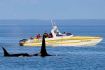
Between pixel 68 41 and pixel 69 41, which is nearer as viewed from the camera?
pixel 69 41

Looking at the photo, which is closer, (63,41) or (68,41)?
(68,41)

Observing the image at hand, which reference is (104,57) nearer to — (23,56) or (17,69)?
(23,56)

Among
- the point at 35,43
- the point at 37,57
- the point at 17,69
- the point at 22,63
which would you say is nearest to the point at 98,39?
the point at 35,43

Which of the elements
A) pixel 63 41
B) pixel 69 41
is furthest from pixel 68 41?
pixel 63 41

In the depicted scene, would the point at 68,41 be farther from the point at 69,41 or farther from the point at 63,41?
the point at 63,41

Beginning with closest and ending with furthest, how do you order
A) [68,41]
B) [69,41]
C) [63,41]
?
1. [69,41]
2. [68,41]
3. [63,41]

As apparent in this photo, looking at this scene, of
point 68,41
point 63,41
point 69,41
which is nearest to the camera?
point 69,41

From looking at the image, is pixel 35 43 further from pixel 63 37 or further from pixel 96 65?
pixel 96 65

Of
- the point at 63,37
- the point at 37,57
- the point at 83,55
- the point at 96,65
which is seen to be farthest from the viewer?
the point at 63,37

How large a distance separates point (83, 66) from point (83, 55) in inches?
764

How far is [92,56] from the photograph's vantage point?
9569cm

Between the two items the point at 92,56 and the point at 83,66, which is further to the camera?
the point at 92,56

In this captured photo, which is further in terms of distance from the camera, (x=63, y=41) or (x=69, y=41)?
(x=63, y=41)

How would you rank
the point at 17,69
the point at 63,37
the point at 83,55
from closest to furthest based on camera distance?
the point at 17,69
the point at 83,55
the point at 63,37
